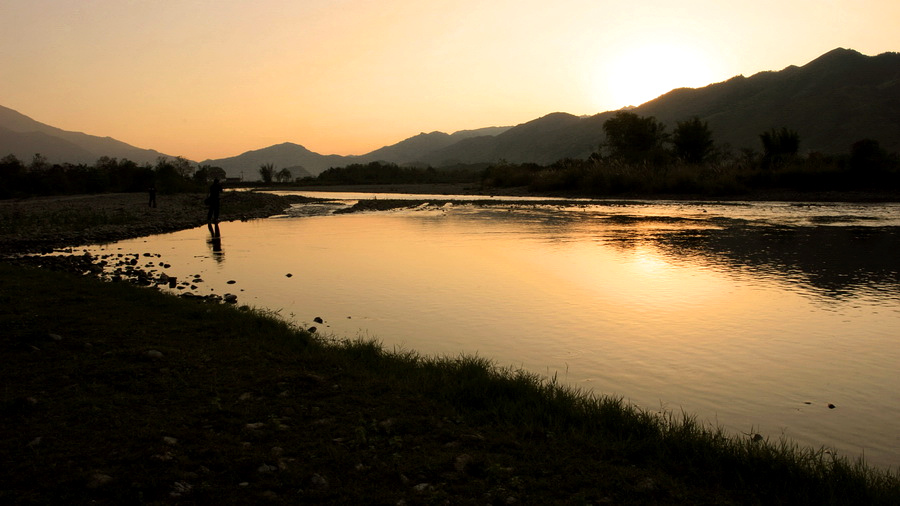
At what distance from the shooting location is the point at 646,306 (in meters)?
14.1

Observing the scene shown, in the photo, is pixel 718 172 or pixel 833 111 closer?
pixel 718 172

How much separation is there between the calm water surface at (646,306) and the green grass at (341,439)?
4.68 feet

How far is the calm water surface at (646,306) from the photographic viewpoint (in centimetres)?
823

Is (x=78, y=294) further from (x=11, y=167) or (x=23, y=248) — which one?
(x=11, y=167)

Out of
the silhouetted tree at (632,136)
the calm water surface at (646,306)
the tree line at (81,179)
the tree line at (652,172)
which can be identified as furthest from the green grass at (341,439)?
the silhouetted tree at (632,136)

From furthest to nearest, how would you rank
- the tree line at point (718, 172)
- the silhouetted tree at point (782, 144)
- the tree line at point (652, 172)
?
the silhouetted tree at point (782, 144) < the tree line at point (652, 172) < the tree line at point (718, 172)

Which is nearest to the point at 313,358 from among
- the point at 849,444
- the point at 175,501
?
the point at 175,501

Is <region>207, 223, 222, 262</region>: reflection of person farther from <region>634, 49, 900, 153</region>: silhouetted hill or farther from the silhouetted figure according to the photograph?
<region>634, 49, 900, 153</region>: silhouetted hill

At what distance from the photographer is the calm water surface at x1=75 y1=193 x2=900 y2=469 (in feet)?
27.0

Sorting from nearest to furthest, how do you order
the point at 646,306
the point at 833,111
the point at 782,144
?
the point at 646,306 < the point at 782,144 < the point at 833,111

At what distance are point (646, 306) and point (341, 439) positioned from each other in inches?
387

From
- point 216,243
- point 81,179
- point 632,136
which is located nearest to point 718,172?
point 632,136

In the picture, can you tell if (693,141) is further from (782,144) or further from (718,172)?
(718,172)

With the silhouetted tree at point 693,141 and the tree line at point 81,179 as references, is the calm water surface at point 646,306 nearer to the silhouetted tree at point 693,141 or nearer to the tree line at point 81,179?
the tree line at point 81,179
